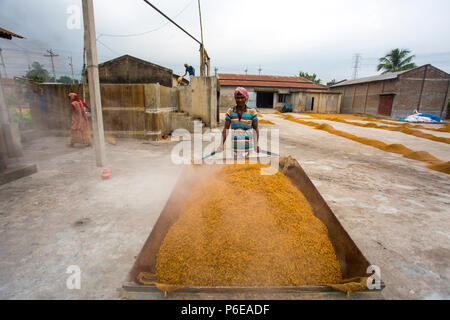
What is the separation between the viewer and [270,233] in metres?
1.89

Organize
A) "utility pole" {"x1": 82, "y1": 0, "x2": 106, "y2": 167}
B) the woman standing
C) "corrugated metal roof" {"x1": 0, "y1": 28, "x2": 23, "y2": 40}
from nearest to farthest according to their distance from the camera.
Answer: "utility pole" {"x1": 82, "y1": 0, "x2": 106, "y2": 167}
"corrugated metal roof" {"x1": 0, "y1": 28, "x2": 23, "y2": 40}
the woman standing

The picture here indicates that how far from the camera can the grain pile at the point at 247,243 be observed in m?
1.66

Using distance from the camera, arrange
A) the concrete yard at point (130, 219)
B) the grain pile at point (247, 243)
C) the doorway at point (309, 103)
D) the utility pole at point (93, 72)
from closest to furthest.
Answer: the grain pile at point (247, 243) → the concrete yard at point (130, 219) → the utility pole at point (93, 72) → the doorway at point (309, 103)

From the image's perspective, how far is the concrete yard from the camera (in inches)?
73.5

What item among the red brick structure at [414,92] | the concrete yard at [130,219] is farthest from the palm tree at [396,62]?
the concrete yard at [130,219]

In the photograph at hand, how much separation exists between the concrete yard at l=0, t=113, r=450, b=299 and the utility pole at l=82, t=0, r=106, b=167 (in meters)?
0.55

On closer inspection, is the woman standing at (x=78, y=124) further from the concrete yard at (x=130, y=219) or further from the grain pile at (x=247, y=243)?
the grain pile at (x=247, y=243)

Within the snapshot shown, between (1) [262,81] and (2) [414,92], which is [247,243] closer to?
(2) [414,92]

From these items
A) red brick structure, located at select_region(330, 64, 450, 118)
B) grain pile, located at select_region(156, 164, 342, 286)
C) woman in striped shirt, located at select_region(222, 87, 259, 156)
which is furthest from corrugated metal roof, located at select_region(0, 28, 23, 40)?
red brick structure, located at select_region(330, 64, 450, 118)

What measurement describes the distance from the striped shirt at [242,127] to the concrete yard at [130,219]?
1.44 m

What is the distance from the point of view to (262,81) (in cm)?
2788

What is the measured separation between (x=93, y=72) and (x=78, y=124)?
3.24 meters

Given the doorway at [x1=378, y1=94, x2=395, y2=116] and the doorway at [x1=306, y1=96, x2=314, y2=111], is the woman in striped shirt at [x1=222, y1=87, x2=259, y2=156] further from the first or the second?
the doorway at [x1=378, y1=94, x2=395, y2=116]

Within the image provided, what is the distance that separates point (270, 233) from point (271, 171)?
103cm
